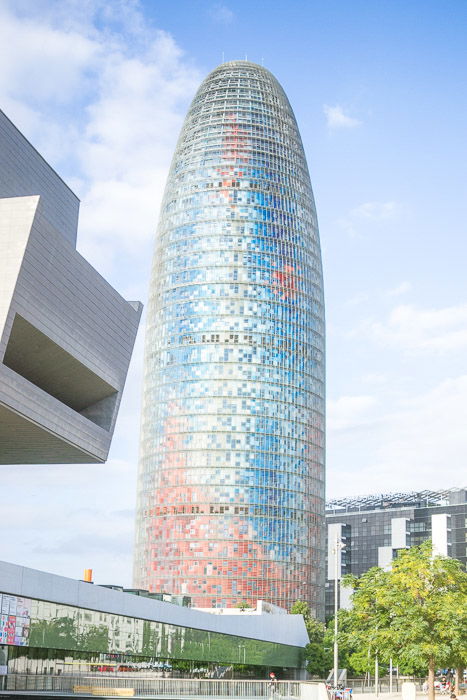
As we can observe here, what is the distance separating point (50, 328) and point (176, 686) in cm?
2363

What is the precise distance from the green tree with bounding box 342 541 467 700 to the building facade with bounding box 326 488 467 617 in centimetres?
11337

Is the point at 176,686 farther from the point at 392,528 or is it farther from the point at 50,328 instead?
the point at 392,528

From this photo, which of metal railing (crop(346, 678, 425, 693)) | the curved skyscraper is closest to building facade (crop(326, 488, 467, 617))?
the curved skyscraper

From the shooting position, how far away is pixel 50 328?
61.4m

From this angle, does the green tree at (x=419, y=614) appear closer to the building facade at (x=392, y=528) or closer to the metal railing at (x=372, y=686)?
the metal railing at (x=372, y=686)

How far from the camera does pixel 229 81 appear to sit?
6629 inches

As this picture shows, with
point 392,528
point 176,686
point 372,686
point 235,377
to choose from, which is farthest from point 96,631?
point 392,528

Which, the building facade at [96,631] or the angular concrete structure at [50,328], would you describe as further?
the building facade at [96,631]

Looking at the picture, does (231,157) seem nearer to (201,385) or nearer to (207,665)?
(201,385)

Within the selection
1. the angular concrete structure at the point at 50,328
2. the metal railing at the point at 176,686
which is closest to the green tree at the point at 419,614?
the metal railing at the point at 176,686

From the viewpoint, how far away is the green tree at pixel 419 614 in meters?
62.6

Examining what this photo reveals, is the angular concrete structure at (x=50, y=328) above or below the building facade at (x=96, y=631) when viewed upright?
above

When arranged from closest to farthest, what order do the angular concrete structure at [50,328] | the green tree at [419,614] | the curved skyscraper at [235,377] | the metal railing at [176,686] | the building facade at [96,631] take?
the metal railing at [176,686] → the angular concrete structure at [50,328] → the building facade at [96,631] → the green tree at [419,614] → the curved skyscraper at [235,377]

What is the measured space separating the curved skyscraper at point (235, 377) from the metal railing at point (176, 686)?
87.8 meters
